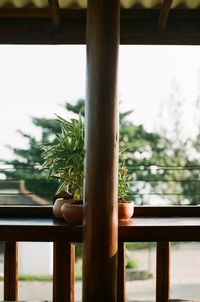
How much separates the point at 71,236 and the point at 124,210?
1.19ft

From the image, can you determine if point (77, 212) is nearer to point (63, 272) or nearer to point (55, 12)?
point (63, 272)

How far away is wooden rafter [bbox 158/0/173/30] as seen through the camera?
310 cm

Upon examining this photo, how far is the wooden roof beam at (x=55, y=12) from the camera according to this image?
123 inches

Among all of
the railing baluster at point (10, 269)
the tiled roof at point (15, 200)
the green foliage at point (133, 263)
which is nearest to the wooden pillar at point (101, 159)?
the railing baluster at point (10, 269)

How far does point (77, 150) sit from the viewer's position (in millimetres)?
2617

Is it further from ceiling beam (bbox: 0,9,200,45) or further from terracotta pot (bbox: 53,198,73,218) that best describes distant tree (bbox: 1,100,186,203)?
terracotta pot (bbox: 53,198,73,218)

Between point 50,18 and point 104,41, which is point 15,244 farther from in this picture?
point 50,18

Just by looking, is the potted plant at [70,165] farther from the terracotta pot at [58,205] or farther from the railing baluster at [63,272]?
the railing baluster at [63,272]

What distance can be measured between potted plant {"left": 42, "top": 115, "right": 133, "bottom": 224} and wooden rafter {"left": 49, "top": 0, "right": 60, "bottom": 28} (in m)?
0.94

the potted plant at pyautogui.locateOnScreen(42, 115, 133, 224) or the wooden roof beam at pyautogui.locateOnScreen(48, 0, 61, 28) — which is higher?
the wooden roof beam at pyautogui.locateOnScreen(48, 0, 61, 28)

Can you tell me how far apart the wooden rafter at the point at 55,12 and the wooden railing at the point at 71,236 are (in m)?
1.39

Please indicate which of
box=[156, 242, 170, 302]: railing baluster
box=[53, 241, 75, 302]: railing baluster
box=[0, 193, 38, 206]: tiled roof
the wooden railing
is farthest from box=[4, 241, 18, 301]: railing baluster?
box=[0, 193, 38, 206]: tiled roof

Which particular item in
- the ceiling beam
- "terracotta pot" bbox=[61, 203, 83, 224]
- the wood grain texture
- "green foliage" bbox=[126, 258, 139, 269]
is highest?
the ceiling beam

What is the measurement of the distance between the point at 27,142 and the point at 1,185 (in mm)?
2461
